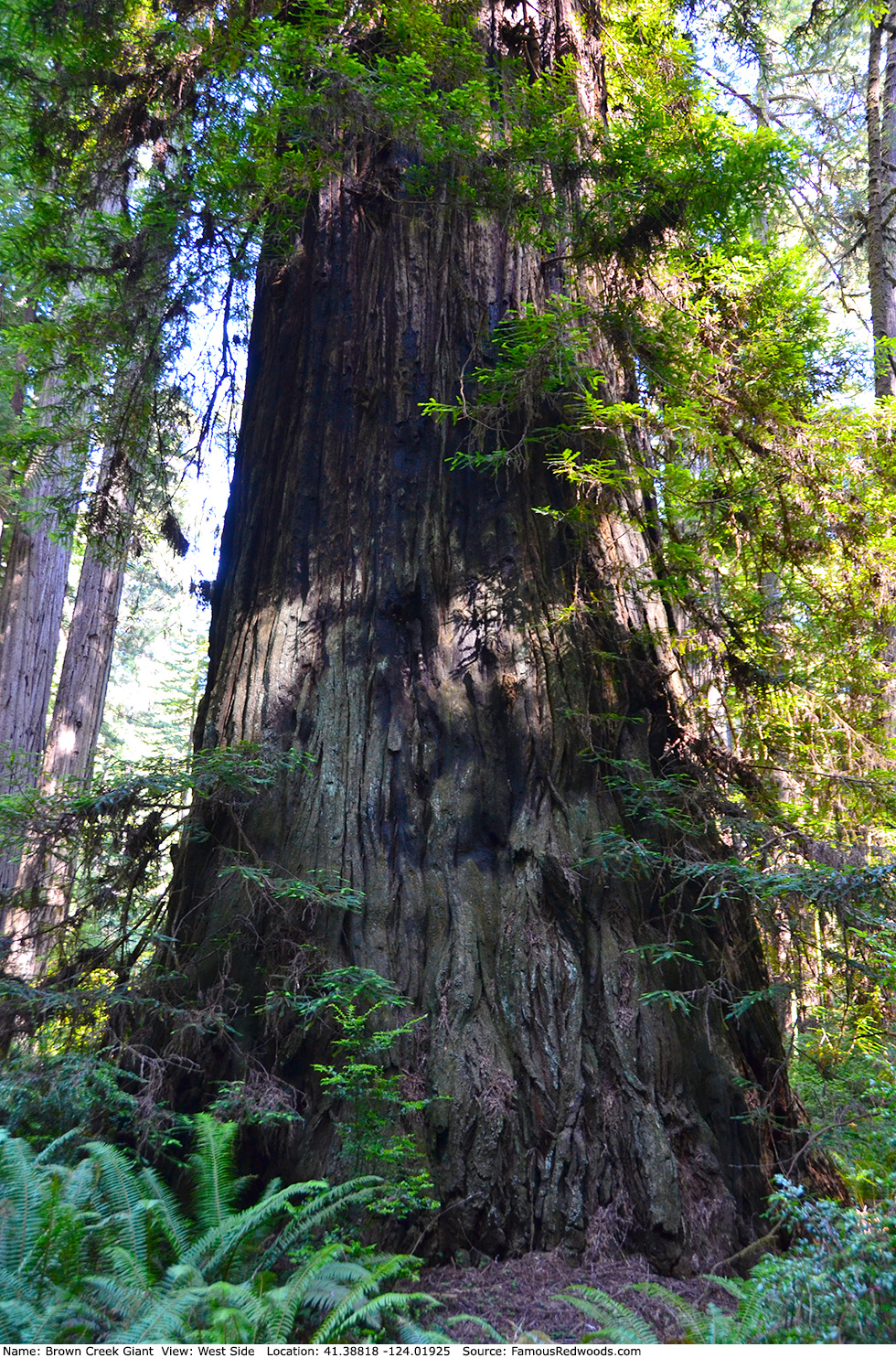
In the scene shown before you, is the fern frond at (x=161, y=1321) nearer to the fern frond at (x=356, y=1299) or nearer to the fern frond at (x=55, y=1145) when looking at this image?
the fern frond at (x=356, y=1299)

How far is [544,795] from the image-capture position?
157 inches

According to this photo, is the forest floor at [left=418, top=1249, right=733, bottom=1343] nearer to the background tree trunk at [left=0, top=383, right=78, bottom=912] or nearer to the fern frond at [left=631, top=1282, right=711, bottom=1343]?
the fern frond at [left=631, top=1282, right=711, bottom=1343]

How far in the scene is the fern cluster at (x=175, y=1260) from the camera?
2.34m

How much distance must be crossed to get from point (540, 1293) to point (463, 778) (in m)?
1.99

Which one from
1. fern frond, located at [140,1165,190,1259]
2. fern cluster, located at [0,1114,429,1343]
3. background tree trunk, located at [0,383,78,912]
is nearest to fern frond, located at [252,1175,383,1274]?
fern cluster, located at [0,1114,429,1343]

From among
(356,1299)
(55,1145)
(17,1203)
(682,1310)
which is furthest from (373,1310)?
(55,1145)

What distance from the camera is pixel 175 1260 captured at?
9.21 feet

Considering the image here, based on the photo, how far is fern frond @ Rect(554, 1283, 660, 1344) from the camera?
239 centimetres

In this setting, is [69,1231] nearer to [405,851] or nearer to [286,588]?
[405,851]

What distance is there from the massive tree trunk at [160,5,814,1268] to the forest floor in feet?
0.39

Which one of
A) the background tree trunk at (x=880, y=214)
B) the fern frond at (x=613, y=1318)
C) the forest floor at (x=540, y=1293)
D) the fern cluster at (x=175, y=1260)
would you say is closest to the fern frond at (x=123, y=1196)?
the fern cluster at (x=175, y=1260)

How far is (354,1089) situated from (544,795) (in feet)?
5.00

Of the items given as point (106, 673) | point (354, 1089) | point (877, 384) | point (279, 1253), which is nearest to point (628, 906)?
point (354, 1089)

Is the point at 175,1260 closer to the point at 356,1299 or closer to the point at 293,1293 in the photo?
the point at 293,1293
